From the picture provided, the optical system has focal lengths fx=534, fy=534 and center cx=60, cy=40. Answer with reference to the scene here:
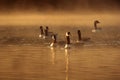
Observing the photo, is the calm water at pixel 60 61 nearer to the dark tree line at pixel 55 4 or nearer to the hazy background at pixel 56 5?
the hazy background at pixel 56 5

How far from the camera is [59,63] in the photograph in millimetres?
15945

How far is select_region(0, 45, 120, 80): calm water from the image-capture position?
1360 centimetres

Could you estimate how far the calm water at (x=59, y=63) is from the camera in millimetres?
13602

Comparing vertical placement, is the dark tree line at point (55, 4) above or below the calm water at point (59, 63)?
above

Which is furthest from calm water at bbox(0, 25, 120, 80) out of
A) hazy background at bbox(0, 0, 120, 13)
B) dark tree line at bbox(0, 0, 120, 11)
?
dark tree line at bbox(0, 0, 120, 11)

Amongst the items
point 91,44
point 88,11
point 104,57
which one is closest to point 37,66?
point 104,57

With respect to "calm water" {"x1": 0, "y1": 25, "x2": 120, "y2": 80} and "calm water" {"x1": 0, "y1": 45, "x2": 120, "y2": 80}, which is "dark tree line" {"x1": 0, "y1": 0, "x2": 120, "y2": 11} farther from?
"calm water" {"x1": 0, "y1": 45, "x2": 120, "y2": 80}

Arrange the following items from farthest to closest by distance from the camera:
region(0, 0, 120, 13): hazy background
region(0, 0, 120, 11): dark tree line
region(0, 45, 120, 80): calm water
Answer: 1. region(0, 0, 120, 11): dark tree line
2. region(0, 0, 120, 13): hazy background
3. region(0, 45, 120, 80): calm water

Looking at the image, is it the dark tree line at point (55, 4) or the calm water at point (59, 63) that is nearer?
the calm water at point (59, 63)

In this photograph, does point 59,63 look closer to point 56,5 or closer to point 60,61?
point 60,61

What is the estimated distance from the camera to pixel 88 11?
Result: 85.6 m

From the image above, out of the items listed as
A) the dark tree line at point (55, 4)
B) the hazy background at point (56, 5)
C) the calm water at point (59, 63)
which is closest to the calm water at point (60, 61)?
the calm water at point (59, 63)

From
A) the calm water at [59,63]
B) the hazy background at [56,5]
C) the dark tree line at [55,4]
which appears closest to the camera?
the calm water at [59,63]

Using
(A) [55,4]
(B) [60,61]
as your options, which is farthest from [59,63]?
(A) [55,4]
